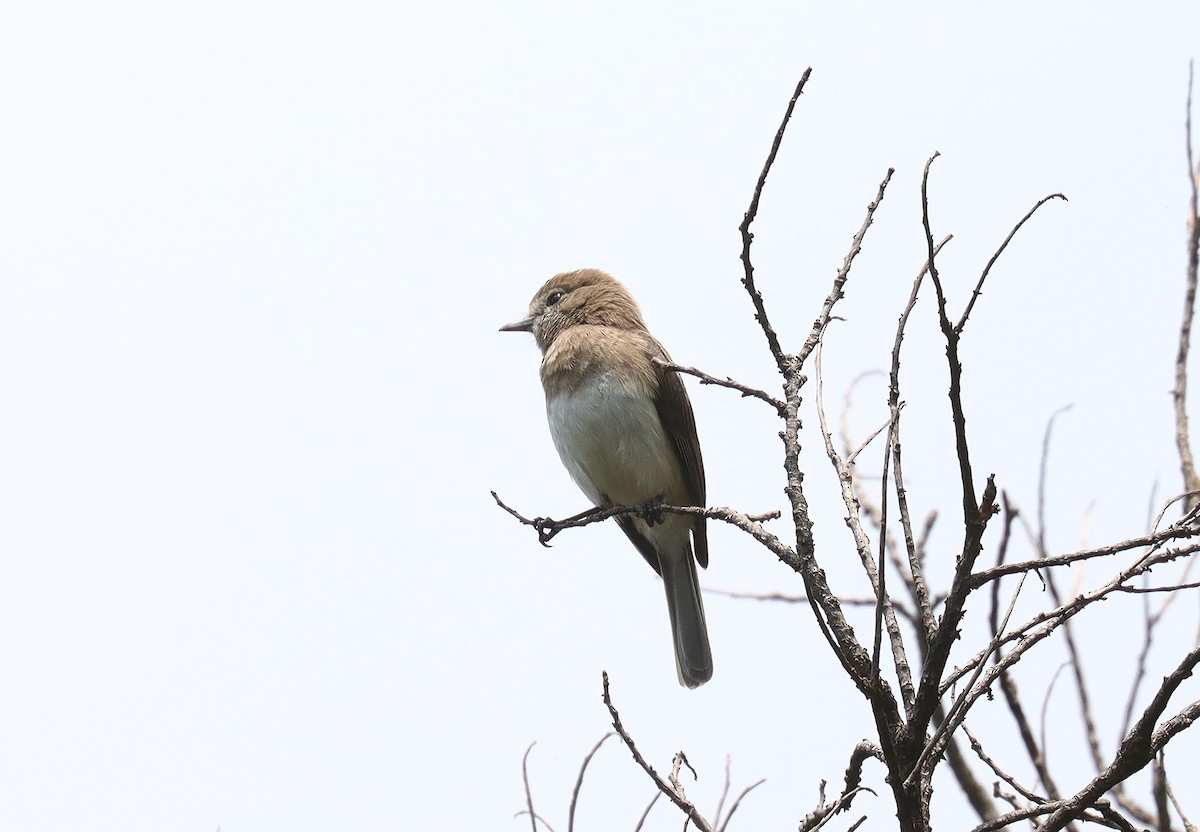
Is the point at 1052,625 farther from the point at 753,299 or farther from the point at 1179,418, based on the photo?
the point at 1179,418

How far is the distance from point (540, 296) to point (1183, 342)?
407cm

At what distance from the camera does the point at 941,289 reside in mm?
2730

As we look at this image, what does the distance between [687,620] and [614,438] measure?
1.24 metres

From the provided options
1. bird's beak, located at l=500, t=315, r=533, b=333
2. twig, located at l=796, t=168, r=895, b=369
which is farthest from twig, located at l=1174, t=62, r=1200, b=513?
bird's beak, located at l=500, t=315, r=533, b=333

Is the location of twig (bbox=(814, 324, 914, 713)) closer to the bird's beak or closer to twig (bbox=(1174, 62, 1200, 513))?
twig (bbox=(1174, 62, 1200, 513))

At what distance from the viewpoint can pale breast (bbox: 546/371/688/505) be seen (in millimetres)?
6539

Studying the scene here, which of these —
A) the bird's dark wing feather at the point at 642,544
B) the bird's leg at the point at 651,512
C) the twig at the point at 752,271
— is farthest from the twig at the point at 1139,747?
the bird's dark wing feather at the point at 642,544

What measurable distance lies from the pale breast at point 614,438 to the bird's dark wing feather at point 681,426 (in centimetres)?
5

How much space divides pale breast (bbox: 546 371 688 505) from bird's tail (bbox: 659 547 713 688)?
1.95 ft

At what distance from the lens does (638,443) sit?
6574 millimetres

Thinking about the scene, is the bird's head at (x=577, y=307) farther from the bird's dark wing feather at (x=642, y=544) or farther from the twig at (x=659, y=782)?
the twig at (x=659, y=782)

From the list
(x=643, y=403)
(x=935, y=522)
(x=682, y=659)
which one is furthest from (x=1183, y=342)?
(x=682, y=659)

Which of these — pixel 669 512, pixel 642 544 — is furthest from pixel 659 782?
pixel 642 544

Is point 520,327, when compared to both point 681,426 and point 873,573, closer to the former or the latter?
point 681,426
